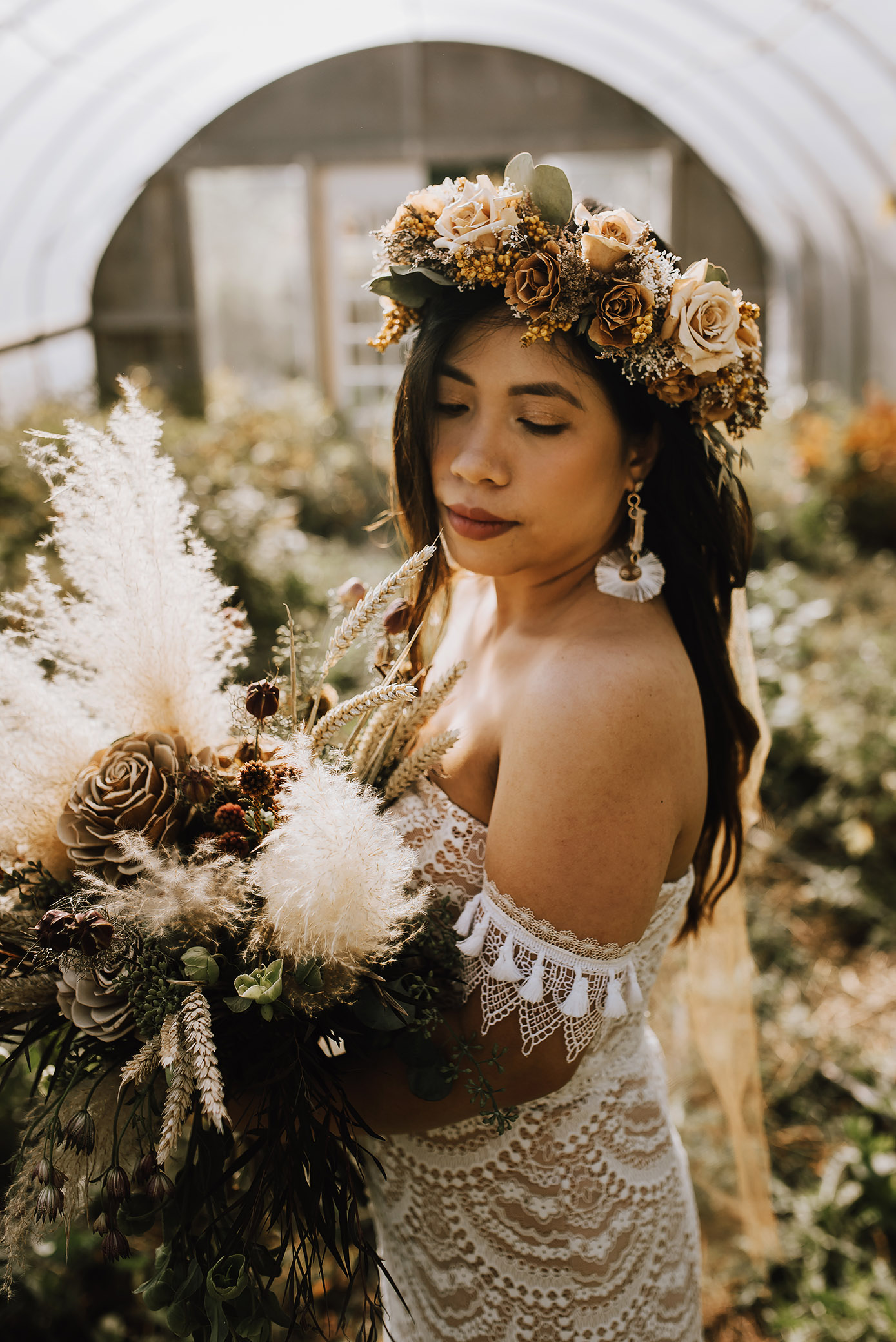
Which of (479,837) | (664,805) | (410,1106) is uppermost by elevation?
(664,805)

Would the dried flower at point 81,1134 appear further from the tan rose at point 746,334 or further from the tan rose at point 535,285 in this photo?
the tan rose at point 746,334

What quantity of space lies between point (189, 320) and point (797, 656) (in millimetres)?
9474

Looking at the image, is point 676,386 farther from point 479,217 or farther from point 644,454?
point 479,217

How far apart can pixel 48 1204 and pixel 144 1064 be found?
16 cm

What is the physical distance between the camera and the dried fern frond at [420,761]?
1270 mm

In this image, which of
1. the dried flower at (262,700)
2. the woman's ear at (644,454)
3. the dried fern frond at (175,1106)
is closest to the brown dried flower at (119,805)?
the dried flower at (262,700)

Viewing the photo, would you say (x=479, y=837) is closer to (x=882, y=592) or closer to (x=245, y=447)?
(x=882, y=592)

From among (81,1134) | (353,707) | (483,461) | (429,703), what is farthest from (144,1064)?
(483,461)

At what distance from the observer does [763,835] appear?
4355 millimetres

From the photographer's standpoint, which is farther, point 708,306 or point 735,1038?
point 735,1038

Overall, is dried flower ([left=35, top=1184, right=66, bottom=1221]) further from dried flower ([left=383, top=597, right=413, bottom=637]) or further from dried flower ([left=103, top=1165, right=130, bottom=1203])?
dried flower ([left=383, top=597, right=413, bottom=637])

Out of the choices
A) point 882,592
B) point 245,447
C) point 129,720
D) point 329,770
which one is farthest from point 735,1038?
point 245,447

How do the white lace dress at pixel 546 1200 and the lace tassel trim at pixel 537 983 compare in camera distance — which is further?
the white lace dress at pixel 546 1200

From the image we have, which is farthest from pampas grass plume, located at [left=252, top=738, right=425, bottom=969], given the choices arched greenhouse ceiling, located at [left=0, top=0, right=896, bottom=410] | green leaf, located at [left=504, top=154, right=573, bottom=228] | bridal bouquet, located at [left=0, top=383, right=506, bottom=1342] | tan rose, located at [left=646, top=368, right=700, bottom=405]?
arched greenhouse ceiling, located at [left=0, top=0, right=896, bottom=410]
